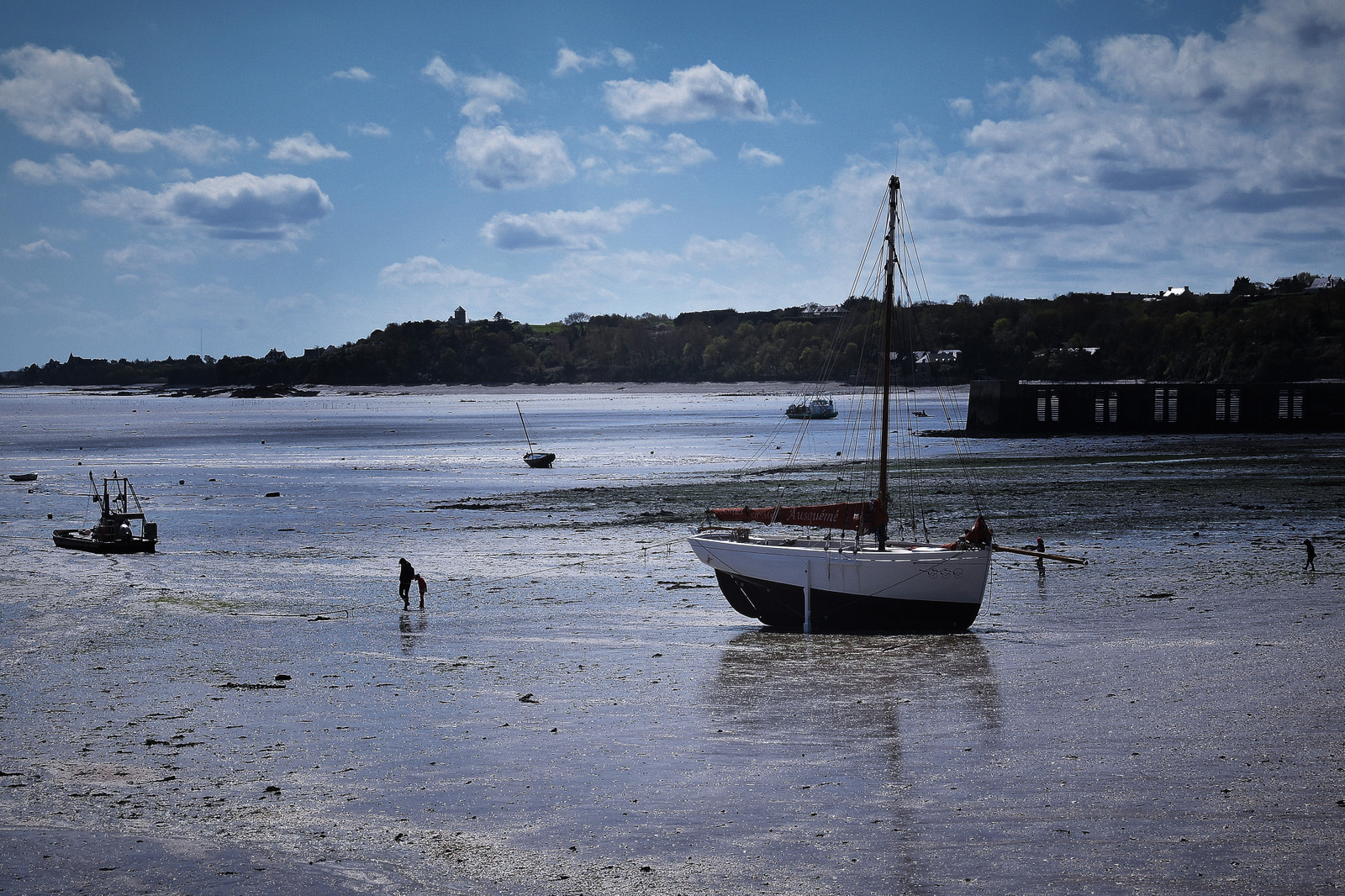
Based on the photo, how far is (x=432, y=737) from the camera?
1744 centimetres

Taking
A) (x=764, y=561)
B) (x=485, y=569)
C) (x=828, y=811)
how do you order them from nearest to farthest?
(x=828, y=811)
(x=764, y=561)
(x=485, y=569)

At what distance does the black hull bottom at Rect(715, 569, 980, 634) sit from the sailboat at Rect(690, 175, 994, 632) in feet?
0.07

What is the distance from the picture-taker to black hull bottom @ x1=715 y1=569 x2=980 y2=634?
26.3 metres

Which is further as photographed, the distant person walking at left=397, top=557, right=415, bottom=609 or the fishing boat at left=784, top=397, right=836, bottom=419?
the fishing boat at left=784, top=397, right=836, bottom=419

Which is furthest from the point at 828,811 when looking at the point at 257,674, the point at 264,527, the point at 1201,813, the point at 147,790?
the point at 264,527

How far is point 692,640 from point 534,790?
425 inches

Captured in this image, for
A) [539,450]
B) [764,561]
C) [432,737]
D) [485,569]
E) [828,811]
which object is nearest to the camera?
[828,811]

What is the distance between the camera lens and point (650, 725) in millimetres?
18188

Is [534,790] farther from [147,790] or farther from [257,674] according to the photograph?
[257,674]

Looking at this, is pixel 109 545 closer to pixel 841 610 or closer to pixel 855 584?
pixel 841 610

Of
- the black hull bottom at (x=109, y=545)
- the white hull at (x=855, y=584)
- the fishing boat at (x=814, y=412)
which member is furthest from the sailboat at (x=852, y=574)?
the fishing boat at (x=814, y=412)

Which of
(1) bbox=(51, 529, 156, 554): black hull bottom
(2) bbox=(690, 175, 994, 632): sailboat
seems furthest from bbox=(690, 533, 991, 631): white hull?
(1) bbox=(51, 529, 156, 554): black hull bottom

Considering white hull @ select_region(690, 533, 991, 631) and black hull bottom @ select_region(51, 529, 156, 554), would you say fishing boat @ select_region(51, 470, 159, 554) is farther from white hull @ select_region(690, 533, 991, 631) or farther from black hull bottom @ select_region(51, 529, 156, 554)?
white hull @ select_region(690, 533, 991, 631)

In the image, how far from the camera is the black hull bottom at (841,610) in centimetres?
2628
